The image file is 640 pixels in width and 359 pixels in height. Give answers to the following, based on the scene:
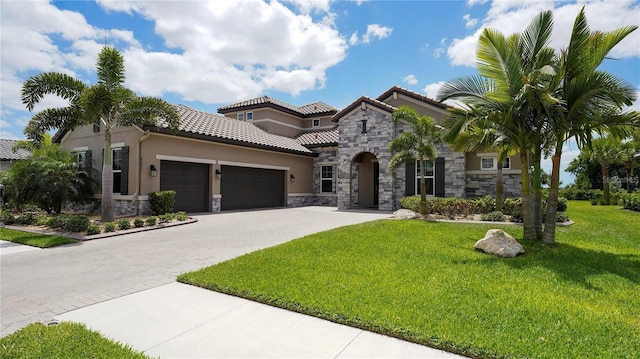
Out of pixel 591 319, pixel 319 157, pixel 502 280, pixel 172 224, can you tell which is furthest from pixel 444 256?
pixel 319 157

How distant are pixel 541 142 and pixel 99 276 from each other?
10.8 m

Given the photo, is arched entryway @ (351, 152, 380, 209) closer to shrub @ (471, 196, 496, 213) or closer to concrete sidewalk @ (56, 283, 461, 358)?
shrub @ (471, 196, 496, 213)

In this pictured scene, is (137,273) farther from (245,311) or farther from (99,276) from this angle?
(245,311)

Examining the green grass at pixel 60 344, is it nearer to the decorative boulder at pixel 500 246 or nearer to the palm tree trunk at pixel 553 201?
the decorative boulder at pixel 500 246

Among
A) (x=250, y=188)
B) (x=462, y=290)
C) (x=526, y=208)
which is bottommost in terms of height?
(x=462, y=290)

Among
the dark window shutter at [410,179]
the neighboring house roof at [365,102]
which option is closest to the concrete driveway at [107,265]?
the dark window shutter at [410,179]

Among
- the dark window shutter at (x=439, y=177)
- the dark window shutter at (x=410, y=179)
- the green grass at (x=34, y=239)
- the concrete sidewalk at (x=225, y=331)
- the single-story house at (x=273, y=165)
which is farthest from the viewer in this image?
the dark window shutter at (x=410, y=179)

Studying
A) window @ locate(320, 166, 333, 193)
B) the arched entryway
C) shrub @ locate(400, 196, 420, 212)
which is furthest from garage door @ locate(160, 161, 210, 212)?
shrub @ locate(400, 196, 420, 212)

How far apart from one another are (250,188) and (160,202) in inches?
249

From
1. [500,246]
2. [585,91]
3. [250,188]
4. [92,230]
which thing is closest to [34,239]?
[92,230]

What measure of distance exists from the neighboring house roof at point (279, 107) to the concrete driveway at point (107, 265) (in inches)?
610

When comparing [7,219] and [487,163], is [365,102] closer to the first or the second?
[487,163]

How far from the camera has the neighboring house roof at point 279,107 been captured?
25469 millimetres

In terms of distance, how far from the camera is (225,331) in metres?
3.95
